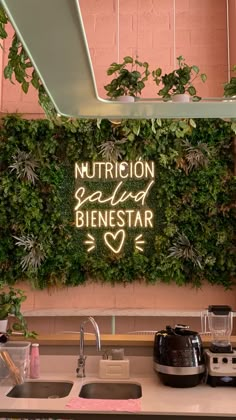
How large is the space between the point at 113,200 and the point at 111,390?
257 cm

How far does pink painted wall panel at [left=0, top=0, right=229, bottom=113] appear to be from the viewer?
520cm

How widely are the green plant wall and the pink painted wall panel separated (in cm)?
61

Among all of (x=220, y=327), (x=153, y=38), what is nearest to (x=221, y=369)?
(x=220, y=327)

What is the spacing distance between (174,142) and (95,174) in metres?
0.94

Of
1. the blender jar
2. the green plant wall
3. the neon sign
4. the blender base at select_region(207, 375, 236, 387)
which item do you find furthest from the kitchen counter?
the neon sign

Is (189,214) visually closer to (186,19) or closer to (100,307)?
(100,307)

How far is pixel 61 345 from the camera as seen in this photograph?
9.49 feet

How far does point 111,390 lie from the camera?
8.68 ft

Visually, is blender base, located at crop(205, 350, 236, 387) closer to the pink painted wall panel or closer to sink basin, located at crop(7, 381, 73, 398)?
sink basin, located at crop(7, 381, 73, 398)

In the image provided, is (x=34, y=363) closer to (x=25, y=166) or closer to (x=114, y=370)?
(x=114, y=370)

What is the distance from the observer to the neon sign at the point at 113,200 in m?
4.88

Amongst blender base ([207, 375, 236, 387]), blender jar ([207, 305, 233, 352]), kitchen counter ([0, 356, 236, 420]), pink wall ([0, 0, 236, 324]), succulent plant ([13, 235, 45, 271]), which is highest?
pink wall ([0, 0, 236, 324])

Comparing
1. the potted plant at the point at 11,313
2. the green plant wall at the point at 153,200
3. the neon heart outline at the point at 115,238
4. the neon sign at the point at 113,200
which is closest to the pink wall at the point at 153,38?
the green plant wall at the point at 153,200

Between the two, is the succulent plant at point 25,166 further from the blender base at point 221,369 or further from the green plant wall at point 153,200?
the blender base at point 221,369
